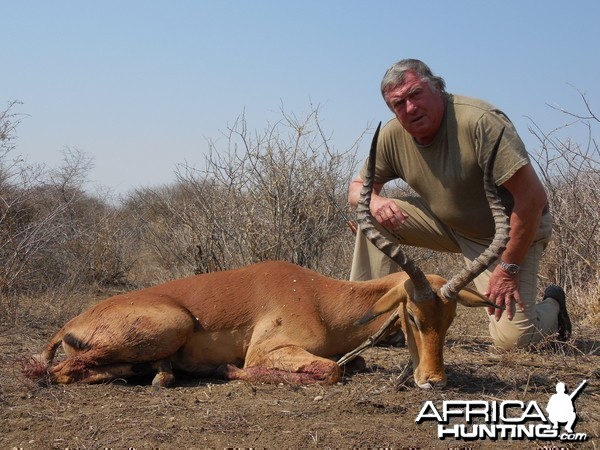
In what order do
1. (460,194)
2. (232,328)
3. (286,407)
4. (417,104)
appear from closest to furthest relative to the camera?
(286,407), (417,104), (232,328), (460,194)

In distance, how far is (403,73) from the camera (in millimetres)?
6445

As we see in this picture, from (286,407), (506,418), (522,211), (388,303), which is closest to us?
(506,418)

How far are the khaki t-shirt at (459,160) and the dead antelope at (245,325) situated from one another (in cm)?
82

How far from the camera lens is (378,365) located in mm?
6656

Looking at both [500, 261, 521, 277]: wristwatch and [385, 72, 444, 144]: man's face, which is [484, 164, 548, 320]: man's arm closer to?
[500, 261, 521, 277]: wristwatch

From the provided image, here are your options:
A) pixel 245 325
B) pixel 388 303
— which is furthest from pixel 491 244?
pixel 245 325

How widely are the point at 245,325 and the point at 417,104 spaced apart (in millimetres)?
2295

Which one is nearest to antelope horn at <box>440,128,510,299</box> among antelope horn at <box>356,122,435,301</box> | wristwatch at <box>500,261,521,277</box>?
antelope horn at <box>356,122,435,301</box>

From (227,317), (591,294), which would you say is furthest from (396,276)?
(591,294)

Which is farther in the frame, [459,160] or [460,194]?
[460,194]

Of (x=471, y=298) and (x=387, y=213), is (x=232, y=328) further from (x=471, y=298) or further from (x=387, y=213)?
(x=471, y=298)

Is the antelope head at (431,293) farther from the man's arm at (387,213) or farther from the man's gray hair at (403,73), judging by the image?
the man's arm at (387,213)

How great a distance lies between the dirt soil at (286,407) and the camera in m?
4.58

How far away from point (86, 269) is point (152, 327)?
6.63 m
